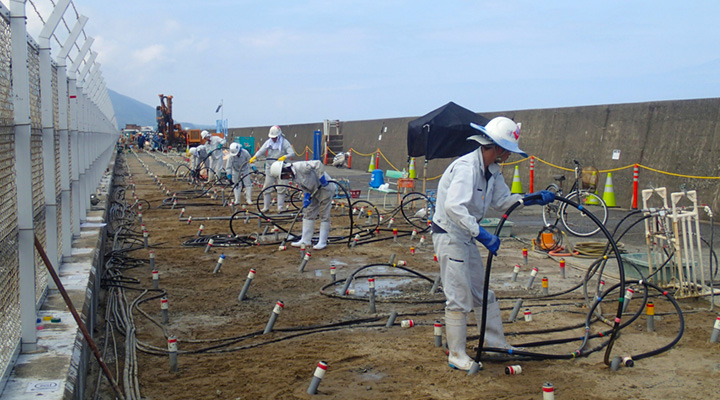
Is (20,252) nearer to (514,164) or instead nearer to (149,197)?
(149,197)

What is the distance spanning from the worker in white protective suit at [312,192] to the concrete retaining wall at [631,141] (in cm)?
606

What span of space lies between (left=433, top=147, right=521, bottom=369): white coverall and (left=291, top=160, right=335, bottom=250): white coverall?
5.33m

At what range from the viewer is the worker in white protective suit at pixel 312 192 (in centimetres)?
1050

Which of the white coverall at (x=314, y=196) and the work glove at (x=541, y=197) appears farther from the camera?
the white coverall at (x=314, y=196)

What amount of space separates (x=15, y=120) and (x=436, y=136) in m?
9.98

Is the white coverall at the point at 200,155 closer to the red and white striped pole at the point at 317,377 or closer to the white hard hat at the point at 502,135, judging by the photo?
the white hard hat at the point at 502,135

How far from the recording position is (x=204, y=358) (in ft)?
18.2

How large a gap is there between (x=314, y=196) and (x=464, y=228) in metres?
6.07

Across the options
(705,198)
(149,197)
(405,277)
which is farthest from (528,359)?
(149,197)

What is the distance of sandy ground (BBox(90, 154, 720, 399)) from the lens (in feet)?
15.8

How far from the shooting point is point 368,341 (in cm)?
591

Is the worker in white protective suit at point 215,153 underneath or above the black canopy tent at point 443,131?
underneath

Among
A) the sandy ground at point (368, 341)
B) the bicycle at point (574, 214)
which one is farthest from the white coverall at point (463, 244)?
the bicycle at point (574, 214)

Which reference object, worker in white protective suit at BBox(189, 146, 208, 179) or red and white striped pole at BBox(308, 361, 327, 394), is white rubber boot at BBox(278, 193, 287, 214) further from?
red and white striped pole at BBox(308, 361, 327, 394)
